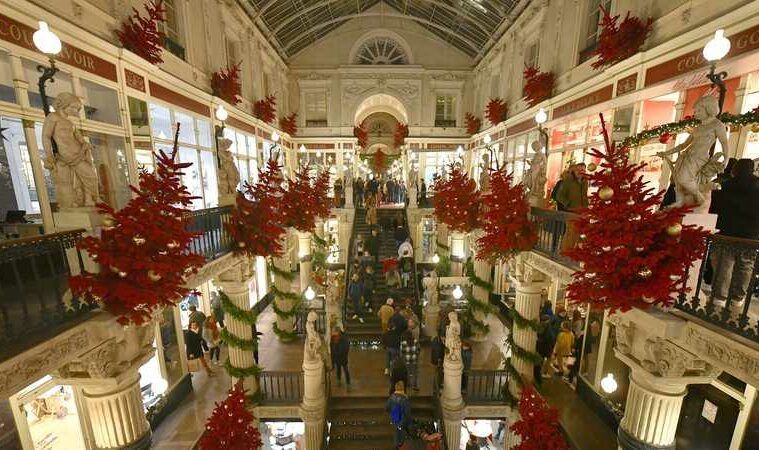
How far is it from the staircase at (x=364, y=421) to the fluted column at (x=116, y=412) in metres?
4.34

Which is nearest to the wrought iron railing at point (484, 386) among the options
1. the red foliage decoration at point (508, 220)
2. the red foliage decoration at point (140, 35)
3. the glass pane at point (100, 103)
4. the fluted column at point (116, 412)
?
the red foliage decoration at point (508, 220)

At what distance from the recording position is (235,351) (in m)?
7.66

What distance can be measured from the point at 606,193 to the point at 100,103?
8.51 meters

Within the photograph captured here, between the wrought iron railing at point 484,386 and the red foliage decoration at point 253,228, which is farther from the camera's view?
the wrought iron railing at point 484,386

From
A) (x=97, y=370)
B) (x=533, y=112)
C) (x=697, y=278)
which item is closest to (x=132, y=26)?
(x=97, y=370)

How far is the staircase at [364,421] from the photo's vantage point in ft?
24.3

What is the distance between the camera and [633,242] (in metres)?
3.31

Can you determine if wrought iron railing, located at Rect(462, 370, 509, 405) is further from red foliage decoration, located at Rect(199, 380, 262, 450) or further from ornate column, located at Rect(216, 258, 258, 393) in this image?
ornate column, located at Rect(216, 258, 258, 393)

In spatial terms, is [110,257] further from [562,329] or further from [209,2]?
[209,2]

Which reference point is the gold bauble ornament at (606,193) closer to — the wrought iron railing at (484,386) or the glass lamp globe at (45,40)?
the glass lamp globe at (45,40)

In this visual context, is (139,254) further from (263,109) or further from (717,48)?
(263,109)

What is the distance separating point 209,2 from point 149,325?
10673 mm

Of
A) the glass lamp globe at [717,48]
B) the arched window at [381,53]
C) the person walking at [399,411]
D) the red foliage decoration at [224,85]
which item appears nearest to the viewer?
the glass lamp globe at [717,48]

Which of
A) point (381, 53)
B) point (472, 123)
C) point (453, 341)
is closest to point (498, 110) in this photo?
point (472, 123)
